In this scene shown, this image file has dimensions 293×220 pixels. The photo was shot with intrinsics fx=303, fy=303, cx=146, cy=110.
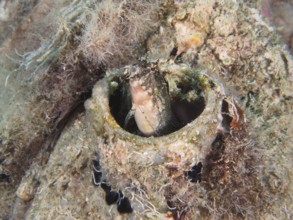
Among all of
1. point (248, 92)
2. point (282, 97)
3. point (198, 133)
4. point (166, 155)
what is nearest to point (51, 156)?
point (166, 155)

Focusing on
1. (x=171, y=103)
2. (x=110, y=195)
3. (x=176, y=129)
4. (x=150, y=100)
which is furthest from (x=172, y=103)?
(x=110, y=195)

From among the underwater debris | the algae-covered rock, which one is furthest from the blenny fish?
the underwater debris

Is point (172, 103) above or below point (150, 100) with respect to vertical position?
below

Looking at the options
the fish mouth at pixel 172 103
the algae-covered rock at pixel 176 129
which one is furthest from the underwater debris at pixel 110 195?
the fish mouth at pixel 172 103

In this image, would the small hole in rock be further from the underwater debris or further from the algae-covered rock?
the underwater debris

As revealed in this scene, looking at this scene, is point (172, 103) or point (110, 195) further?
point (172, 103)

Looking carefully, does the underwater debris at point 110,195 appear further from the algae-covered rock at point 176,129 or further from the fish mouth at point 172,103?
the fish mouth at point 172,103

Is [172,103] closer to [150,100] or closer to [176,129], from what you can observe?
[176,129]
